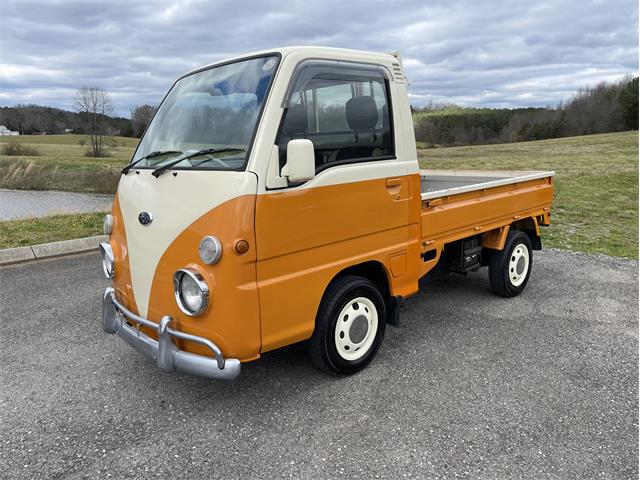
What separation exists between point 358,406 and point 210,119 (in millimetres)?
2220

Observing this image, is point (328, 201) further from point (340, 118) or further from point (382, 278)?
point (382, 278)

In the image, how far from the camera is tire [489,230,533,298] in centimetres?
527

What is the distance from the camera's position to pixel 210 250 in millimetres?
2873

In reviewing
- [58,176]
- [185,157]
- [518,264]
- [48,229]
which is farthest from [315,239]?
[58,176]

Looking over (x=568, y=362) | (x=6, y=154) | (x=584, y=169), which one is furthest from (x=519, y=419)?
(x=6, y=154)

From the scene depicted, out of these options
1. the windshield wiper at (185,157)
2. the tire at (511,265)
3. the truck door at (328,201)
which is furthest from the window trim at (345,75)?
the tire at (511,265)

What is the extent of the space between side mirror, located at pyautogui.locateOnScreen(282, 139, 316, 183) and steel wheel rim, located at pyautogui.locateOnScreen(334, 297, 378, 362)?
3.65 ft

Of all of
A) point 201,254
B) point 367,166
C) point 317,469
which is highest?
point 367,166

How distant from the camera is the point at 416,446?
9.67 ft

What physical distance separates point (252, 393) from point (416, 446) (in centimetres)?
124

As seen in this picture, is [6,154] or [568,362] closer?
[568,362]

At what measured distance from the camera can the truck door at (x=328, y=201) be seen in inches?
122

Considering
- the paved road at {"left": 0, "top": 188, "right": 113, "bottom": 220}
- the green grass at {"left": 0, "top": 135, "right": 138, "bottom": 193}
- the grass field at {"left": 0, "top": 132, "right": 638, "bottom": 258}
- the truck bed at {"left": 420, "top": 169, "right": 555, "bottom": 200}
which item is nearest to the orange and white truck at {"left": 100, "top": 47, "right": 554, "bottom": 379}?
the truck bed at {"left": 420, "top": 169, "right": 555, "bottom": 200}

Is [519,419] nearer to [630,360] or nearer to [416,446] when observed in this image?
[416,446]
